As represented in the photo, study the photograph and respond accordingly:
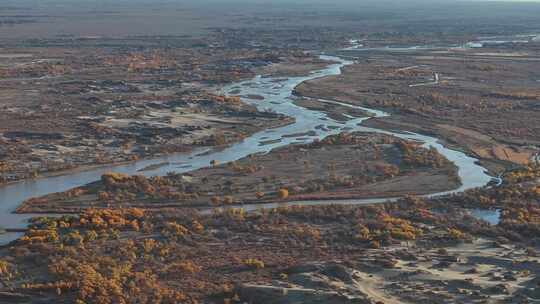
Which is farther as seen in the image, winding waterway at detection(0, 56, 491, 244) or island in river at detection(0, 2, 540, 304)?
winding waterway at detection(0, 56, 491, 244)

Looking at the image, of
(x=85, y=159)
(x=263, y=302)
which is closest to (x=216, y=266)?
(x=263, y=302)

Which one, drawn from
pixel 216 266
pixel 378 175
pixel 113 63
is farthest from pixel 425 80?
pixel 216 266

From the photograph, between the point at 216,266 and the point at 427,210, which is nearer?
the point at 216,266

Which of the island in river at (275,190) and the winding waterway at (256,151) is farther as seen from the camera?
the winding waterway at (256,151)

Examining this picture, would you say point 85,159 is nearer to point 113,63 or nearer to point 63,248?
point 63,248

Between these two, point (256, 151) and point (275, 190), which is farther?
point (256, 151)

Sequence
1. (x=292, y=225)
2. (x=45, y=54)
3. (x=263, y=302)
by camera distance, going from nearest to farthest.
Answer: (x=263, y=302)
(x=292, y=225)
(x=45, y=54)

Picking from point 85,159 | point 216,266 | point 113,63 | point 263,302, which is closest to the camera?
point 263,302

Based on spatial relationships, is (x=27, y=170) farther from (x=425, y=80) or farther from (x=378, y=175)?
(x=425, y=80)

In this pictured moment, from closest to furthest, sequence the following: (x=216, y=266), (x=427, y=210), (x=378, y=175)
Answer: (x=216, y=266), (x=427, y=210), (x=378, y=175)
